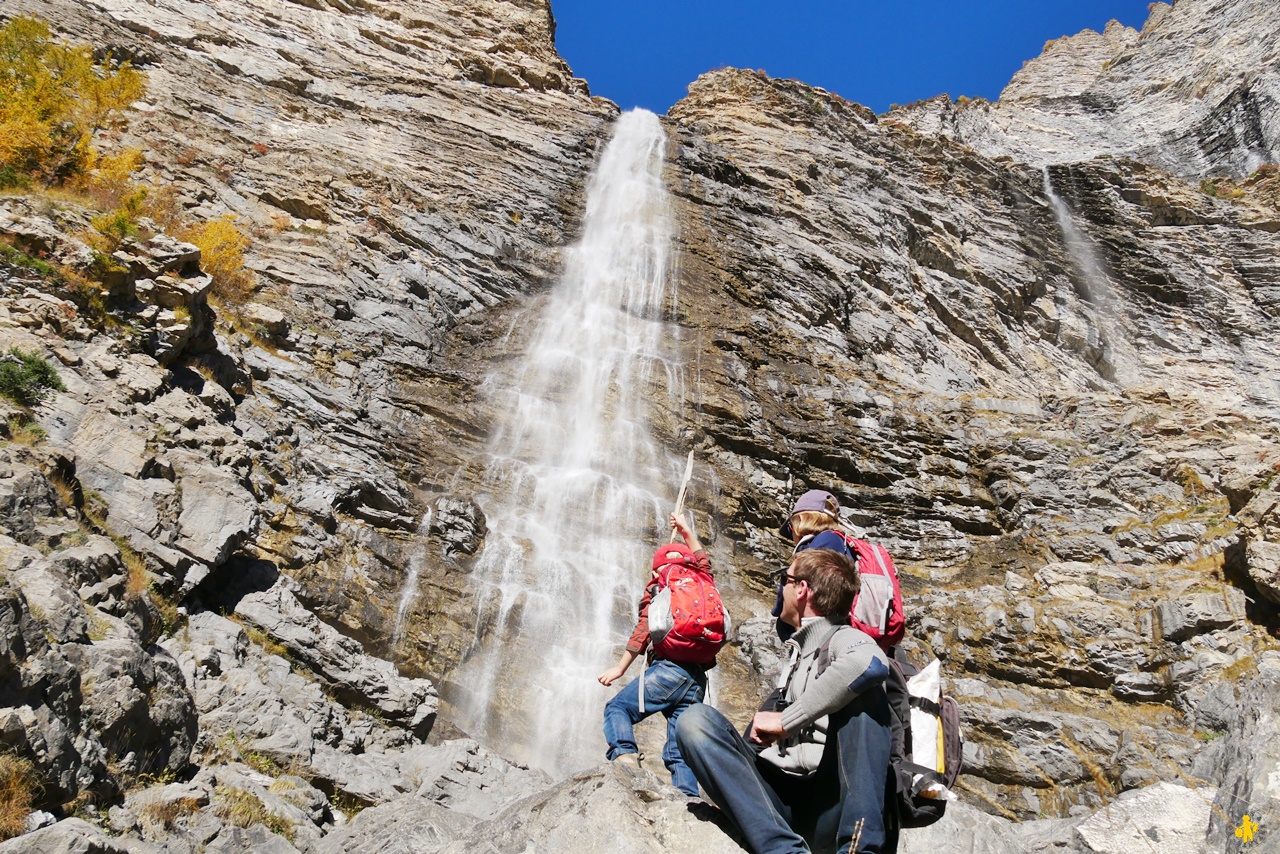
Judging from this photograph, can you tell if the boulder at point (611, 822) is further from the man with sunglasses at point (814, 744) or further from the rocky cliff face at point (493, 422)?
the man with sunglasses at point (814, 744)

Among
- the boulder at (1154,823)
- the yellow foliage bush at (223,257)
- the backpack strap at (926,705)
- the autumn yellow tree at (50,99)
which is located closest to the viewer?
the backpack strap at (926,705)

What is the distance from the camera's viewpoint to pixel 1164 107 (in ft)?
144

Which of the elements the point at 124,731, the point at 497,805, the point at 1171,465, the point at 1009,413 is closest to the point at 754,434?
the point at 1009,413

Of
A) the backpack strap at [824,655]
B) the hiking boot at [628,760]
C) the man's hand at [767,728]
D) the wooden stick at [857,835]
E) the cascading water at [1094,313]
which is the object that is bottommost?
the hiking boot at [628,760]

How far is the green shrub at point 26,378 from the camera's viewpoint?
7859mm

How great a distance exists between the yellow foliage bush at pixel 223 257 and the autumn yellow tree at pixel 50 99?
7.10 feet

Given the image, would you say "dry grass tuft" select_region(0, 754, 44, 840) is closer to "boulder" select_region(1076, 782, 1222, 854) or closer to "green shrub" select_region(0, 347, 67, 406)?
"green shrub" select_region(0, 347, 67, 406)

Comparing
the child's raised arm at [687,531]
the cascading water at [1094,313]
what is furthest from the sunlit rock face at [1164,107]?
the child's raised arm at [687,531]

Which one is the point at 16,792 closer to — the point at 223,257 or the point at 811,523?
the point at 811,523

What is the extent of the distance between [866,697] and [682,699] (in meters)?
1.51

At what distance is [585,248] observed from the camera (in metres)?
23.5

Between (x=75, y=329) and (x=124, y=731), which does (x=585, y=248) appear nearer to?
(x=75, y=329)
